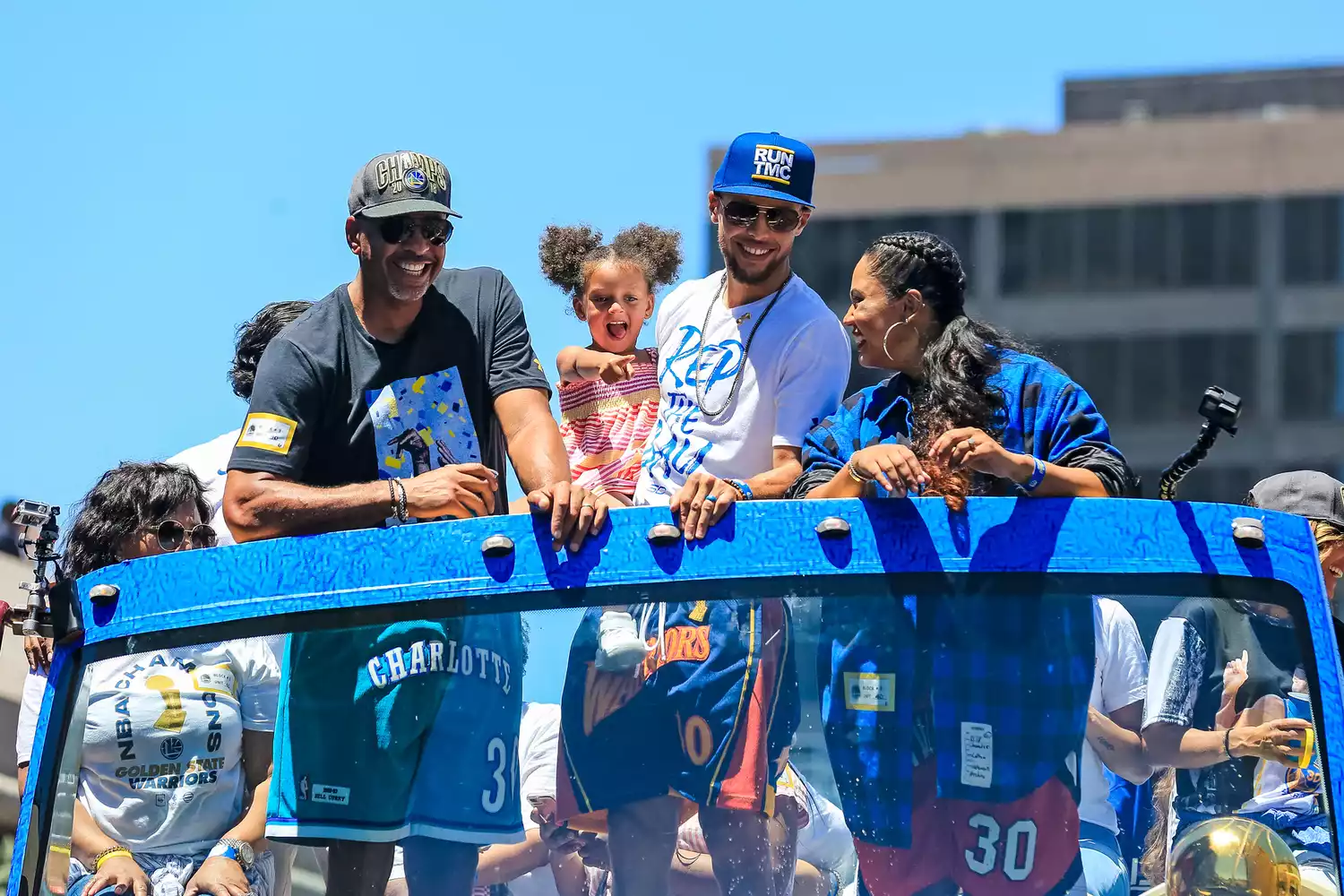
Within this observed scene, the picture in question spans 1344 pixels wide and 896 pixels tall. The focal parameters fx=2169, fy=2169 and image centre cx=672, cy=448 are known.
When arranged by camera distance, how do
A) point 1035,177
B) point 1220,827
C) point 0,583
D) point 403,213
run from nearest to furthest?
point 1220,827 → point 403,213 → point 0,583 → point 1035,177

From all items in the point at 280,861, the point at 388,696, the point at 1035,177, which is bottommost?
the point at 280,861

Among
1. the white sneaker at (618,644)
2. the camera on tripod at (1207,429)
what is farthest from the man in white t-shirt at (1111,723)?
the white sneaker at (618,644)

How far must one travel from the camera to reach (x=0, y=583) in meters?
8.44

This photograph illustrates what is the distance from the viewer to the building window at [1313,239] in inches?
2100

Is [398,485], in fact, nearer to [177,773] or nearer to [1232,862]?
[177,773]

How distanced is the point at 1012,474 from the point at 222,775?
162cm

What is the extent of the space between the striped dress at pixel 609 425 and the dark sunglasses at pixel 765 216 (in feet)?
2.89

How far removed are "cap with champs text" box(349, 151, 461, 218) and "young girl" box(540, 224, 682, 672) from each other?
1311 mm

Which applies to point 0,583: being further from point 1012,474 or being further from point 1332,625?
point 1332,625

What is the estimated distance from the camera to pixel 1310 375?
52.6m

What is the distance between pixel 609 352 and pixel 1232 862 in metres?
3.41

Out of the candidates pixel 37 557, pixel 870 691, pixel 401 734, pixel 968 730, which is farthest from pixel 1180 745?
pixel 37 557

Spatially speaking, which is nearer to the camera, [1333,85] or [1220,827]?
[1220,827]

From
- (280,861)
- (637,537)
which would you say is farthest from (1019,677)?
(280,861)
